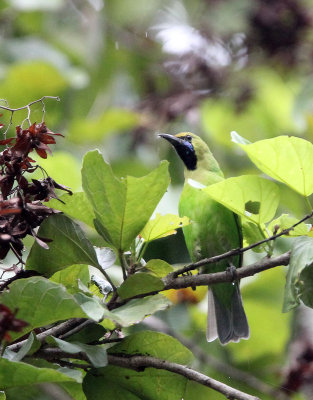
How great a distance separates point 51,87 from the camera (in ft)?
13.7

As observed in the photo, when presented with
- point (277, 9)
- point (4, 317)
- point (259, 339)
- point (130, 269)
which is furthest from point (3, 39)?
point (4, 317)

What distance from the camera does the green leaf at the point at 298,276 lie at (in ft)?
5.64

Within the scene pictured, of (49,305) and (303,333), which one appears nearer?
(49,305)

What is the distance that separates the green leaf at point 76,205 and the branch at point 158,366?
370mm

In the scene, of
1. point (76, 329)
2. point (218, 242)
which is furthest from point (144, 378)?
point (218, 242)

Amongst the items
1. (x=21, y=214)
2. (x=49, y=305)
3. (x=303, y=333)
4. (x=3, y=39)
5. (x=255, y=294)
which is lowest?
(x=303, y=333)

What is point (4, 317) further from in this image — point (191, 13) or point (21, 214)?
point (191, 13)

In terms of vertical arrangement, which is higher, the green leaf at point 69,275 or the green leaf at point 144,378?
the green leaf at point 69,275

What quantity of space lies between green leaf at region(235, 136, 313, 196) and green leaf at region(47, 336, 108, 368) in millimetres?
646

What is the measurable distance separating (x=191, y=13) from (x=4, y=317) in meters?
4.25

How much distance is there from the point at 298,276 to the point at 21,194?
27.4 inches

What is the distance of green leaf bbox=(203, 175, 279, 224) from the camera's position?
1.86 meters

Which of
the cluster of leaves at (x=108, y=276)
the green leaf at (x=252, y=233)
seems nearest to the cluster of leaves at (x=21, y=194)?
the cluster of leaves at (x=108, y=276)

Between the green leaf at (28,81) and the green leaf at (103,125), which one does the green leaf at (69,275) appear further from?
the green leaf at (103,125)
